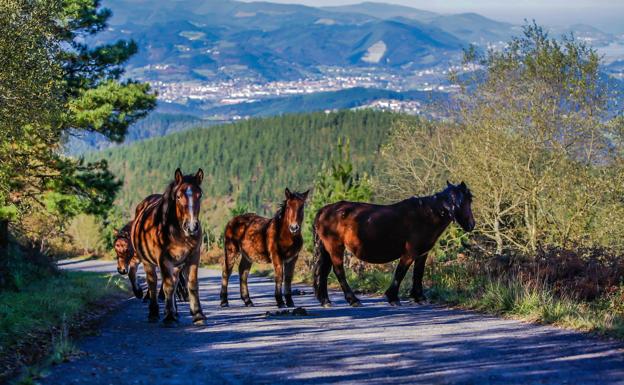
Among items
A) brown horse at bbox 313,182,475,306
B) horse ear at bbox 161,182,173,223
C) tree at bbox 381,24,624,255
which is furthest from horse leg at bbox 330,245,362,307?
tree at bbox 381,24,624,255

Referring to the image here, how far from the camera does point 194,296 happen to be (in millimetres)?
13344

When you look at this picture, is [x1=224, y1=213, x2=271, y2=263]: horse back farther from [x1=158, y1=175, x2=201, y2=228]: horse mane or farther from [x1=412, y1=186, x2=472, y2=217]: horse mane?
[x1=158, y1=175, x2=201, y2=228]: horse mane

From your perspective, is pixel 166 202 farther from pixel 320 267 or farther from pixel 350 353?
pixel 350 353

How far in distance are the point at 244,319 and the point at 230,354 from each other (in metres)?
4.56

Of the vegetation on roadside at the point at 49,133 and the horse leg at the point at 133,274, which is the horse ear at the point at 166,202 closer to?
the vegetation on roadside at the point at 49,133

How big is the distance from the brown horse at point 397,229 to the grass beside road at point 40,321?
506 centimetres

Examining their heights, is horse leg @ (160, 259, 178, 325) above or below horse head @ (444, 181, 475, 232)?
below

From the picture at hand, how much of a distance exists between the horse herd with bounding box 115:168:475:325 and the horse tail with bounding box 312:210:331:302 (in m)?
0.02

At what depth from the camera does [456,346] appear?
9516 mm

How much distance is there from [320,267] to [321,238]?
0.60m

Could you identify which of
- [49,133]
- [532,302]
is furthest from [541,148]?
[532,302]

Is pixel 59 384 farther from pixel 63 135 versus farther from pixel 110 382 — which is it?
pixel 63 135

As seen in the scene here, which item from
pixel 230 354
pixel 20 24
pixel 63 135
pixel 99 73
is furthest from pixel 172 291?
pixel 99 73

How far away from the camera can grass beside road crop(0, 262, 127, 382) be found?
9.21 metres
